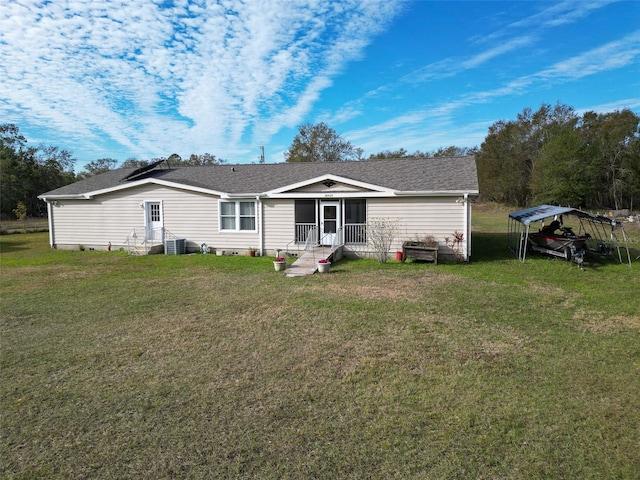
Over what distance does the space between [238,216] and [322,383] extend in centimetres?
1136

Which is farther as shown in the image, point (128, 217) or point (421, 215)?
point (128, 217)

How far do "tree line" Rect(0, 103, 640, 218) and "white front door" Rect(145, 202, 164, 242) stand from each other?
24.2 m

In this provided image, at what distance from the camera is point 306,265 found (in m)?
11.8

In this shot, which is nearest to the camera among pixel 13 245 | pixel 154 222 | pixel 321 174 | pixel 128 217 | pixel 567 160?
pixel 154 222

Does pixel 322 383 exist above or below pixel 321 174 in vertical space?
below

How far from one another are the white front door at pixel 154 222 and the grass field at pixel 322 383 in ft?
22.8

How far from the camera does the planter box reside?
1273 cm

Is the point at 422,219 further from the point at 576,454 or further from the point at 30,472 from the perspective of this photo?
the point at 30,472

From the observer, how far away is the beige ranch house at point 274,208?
13.5m

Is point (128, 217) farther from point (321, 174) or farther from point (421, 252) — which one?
point (421, 252)

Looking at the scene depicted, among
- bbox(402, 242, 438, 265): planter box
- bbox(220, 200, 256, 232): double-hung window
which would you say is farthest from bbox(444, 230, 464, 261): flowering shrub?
bbox(220, 200, 256, 232): double-hung window

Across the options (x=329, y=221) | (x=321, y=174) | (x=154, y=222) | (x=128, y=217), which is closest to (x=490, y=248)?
(x=329, y=221)

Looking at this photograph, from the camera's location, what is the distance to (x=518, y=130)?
173 feet

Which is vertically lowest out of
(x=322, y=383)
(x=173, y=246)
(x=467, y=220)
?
(x=322, y=383)
